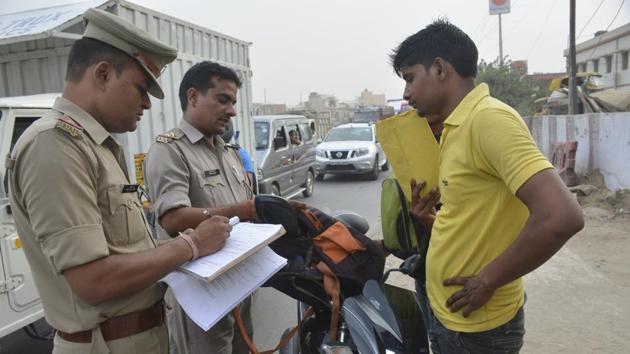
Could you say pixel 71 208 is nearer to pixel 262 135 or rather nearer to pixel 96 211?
pixel 96 211

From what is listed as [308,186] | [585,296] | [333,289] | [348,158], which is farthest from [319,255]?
[348,158]

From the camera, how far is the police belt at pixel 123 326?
4.36ft

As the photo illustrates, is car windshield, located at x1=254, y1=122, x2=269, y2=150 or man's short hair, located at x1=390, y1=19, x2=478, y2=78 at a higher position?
man's short hair, located at x1=390, y1=19, x2=478, y2=78

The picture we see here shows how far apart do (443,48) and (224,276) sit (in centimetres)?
113

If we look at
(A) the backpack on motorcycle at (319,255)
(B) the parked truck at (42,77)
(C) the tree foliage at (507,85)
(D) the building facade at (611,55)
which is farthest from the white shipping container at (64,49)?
(D) the building facade at (611,55)

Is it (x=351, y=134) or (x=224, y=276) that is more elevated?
(x=351, y=134)

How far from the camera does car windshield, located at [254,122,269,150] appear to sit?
329 inches

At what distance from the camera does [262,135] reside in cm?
853

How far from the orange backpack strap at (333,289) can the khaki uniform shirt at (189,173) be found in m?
0.71

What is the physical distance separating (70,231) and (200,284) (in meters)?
0.45

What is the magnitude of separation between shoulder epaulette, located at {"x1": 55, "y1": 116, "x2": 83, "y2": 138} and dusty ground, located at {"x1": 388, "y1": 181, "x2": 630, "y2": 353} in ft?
10.7

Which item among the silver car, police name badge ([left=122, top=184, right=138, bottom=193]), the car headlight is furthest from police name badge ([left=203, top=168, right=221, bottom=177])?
the car headlight

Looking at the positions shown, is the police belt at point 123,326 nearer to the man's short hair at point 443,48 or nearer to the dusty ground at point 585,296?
the man's short hair at point 443,48

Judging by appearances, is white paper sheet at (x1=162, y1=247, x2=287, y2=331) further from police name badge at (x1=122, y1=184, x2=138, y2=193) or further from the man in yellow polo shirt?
the man in yellow polo shirt
